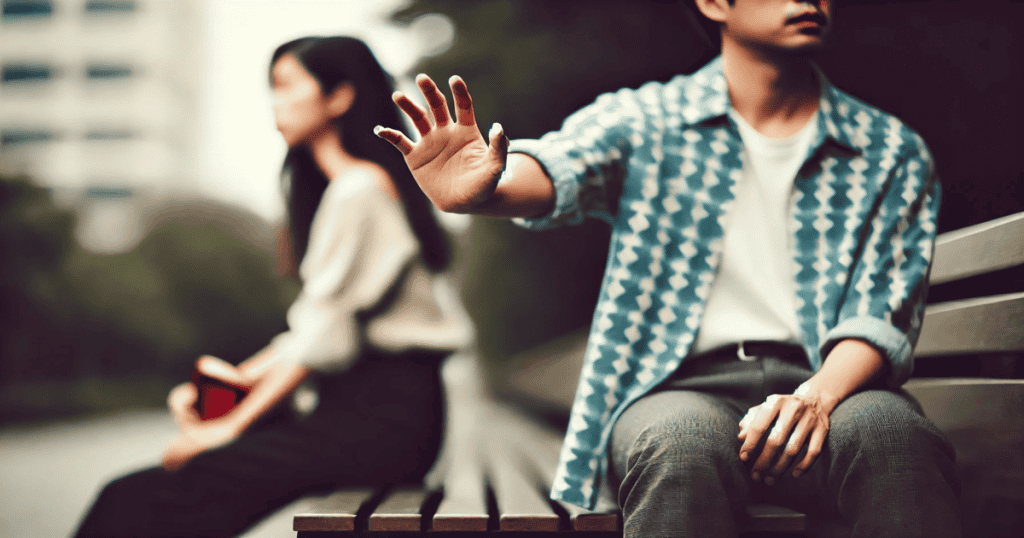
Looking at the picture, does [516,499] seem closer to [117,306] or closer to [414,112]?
[414,112]

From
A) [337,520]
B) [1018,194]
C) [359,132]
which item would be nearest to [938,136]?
[1018,194]

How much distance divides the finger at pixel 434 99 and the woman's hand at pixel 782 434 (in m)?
0.64

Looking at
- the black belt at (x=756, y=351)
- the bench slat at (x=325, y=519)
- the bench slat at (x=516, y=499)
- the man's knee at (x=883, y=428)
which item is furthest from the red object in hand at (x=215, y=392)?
the man's knee at (x=883, y=428)

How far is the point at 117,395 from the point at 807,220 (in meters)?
11.0

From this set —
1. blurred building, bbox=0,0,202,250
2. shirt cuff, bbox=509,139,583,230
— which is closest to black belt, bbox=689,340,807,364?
shirt cuff, bbox=509,139,583,230

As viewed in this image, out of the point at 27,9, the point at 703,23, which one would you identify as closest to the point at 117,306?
the point at 703,23

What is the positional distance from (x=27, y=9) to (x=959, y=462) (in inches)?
2019

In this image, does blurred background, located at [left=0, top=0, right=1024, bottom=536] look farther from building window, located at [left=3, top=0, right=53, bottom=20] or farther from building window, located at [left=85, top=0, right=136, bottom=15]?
building window, located at [left=3, top=0, right=53, bottom=20]

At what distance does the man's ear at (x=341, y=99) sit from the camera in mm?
1752

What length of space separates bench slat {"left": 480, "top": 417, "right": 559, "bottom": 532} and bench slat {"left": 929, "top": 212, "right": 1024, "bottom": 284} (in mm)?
1091

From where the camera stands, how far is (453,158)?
110 centimetres

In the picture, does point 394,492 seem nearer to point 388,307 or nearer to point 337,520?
point 337,520

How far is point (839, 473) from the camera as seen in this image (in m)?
1.11

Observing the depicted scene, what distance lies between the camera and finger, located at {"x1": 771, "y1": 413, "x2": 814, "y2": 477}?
3.56ft
